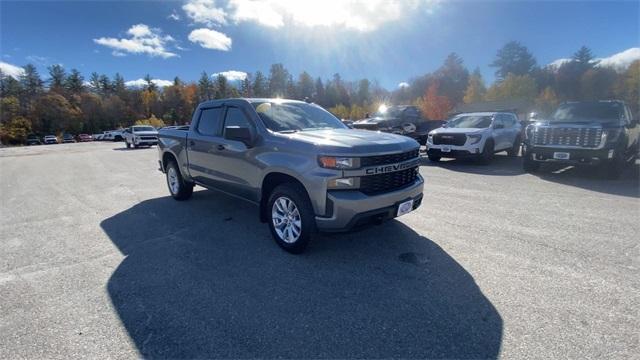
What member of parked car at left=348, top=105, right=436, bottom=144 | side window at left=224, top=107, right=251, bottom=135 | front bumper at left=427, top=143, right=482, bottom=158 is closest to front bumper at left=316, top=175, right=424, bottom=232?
side window at left=224, top=107, right=251, bottom=135

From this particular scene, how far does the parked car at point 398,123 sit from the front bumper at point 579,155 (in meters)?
6.58

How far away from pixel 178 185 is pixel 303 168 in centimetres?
402

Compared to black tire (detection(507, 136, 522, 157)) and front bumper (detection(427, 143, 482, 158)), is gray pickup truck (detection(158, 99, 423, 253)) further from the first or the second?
black tire (detection(507, 136, 522, 157))

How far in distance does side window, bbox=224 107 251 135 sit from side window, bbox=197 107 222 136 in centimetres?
24

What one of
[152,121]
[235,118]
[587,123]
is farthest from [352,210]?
[152,121]

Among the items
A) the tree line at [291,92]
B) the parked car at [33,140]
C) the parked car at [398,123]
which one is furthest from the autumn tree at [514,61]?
the parked car at [33,140]

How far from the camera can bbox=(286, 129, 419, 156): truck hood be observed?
3.54m

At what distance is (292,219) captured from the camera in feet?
13.0

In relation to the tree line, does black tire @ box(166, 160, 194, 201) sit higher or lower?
lower

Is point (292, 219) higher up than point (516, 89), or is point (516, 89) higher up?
point (516, 89)

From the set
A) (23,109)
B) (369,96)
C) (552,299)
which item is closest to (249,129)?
(552,299)

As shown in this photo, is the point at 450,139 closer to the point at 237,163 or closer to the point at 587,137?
the point at 587,137

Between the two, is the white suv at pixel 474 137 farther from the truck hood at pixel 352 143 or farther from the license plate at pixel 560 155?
the truck hood at pixel 352 143

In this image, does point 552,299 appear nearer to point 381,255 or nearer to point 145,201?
point 381,255
